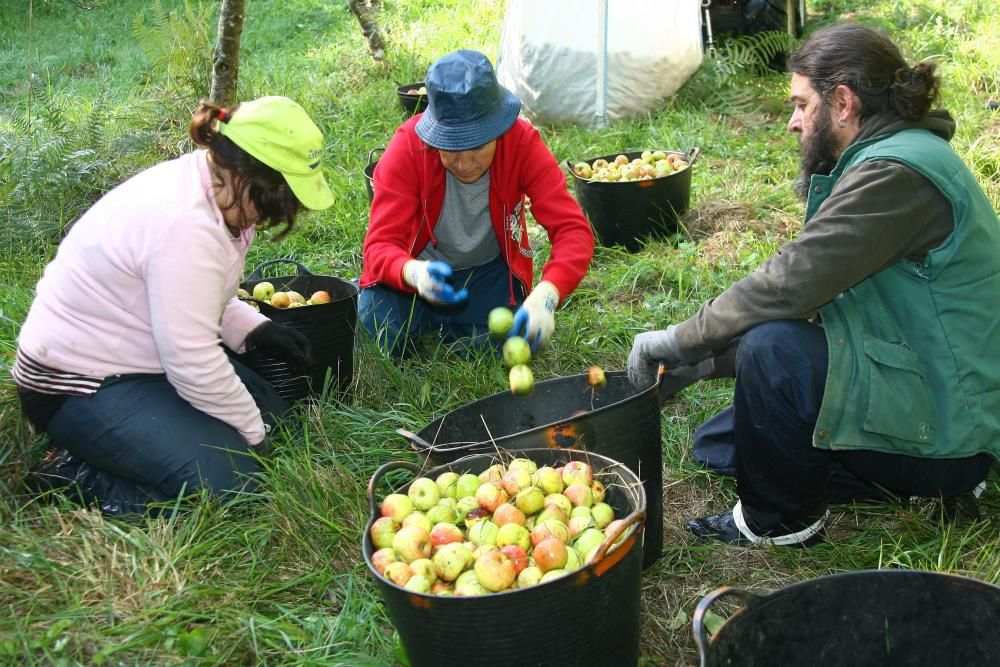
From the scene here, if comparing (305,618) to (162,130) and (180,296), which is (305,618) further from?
(162,130)

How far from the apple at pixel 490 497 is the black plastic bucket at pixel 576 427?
0.43ft

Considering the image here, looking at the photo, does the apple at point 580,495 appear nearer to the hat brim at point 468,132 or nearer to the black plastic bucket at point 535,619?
the black plastic bucket at point 535,619

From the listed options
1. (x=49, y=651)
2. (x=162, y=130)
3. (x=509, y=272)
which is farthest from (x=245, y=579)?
(x=162, y=130)

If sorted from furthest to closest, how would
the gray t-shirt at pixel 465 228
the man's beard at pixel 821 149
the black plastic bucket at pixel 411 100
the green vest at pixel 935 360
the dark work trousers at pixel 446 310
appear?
the black plastic bucket at pixel 411 100 → the dark work trousers at pixel 446 310 → the gray t-shirt at pixel 465 228 → the man's beard at pixel 821 149 → the green vest at pixel 935 360

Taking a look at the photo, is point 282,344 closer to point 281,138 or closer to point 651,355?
point 281,138

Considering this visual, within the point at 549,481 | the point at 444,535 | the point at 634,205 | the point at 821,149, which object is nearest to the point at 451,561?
the point at 444,535

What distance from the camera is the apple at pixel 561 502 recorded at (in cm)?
196

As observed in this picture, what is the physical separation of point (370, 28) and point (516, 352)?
5.65 m

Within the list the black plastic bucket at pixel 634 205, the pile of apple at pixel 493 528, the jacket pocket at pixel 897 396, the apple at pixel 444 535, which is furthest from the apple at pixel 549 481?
the black plastic bucket at pixel 634 205

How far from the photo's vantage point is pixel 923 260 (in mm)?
2234

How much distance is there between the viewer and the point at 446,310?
3.74 metres

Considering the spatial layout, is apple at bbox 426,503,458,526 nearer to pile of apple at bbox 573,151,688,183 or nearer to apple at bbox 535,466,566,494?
apple at bbox 535,466,566,494

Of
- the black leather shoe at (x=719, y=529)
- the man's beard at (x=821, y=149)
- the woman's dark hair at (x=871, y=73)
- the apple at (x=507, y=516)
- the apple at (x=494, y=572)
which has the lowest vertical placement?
the black leather shoe at (x=719, y=529)

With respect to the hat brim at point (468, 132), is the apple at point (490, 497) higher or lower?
lower
